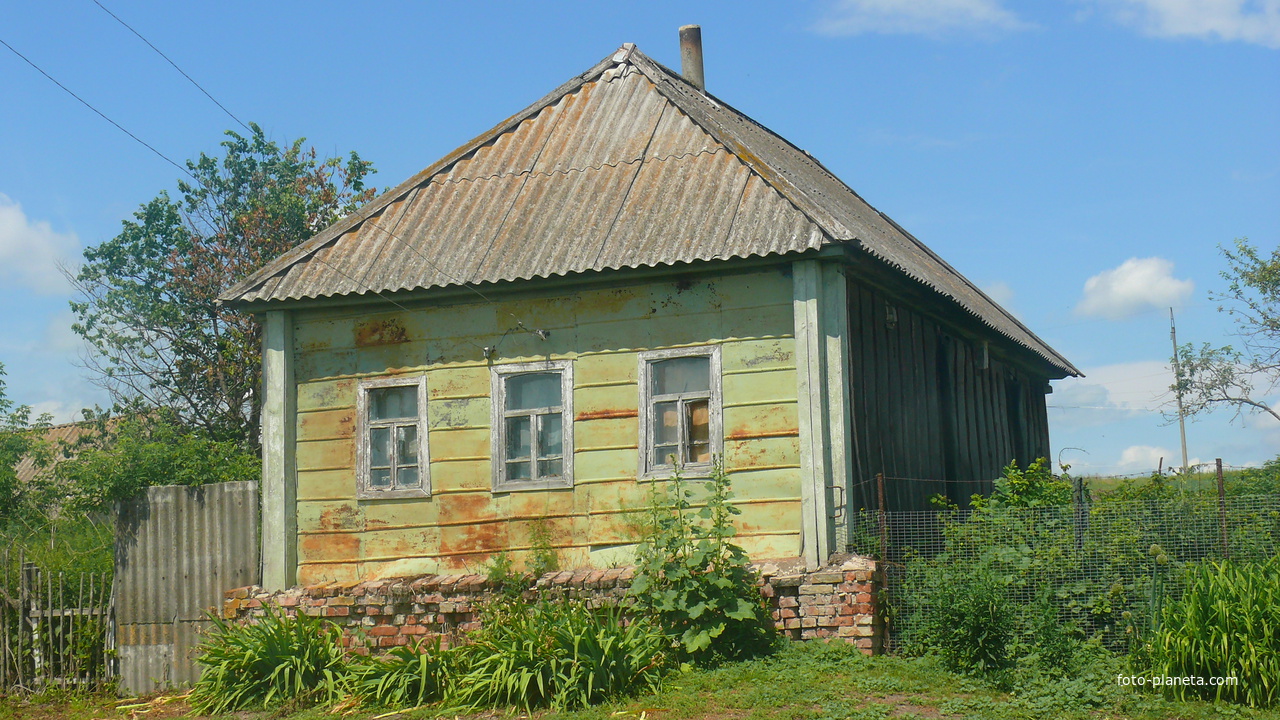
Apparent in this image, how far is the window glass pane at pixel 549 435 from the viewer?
11258 mm

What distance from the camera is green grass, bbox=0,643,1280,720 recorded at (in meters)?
7.53

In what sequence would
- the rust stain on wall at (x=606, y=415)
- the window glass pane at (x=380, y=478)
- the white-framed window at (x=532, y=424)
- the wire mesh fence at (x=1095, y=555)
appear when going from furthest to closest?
1. the window glass pane at (x=380, y=478)
2. the white-framed window at (x=532, y=424)
3. the rust stain on wall at (x=606, y=415)
4. the wire mesh fence at (x=1095, y=555)

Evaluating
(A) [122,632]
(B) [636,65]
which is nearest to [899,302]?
(B) [636,65]

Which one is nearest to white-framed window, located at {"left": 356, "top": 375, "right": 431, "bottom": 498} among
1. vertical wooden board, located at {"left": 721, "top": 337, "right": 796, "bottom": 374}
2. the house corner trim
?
the house corner trim

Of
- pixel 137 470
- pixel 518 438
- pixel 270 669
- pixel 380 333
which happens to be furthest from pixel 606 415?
pixel 137 470

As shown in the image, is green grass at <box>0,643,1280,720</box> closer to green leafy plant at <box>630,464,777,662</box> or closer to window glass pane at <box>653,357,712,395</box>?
green leafy plant at <box>630,464,777,662</box>

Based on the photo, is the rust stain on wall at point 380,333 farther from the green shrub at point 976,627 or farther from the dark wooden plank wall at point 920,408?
the green shrub at point 976,627

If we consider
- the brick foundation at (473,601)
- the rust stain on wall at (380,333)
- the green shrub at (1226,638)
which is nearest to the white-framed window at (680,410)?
the brick foundation at (473,601)

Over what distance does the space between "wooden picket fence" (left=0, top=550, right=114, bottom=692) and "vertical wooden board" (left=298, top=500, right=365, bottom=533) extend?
2.17 meters

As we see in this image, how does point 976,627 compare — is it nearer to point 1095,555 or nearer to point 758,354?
point 1095,555

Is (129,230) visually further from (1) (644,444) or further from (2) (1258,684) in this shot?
(2) (1258,684)

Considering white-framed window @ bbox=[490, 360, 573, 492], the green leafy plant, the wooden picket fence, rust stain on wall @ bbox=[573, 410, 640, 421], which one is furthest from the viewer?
the wooden picket fence

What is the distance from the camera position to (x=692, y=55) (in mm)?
16578

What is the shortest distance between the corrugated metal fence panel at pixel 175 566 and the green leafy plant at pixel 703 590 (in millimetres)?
4693
